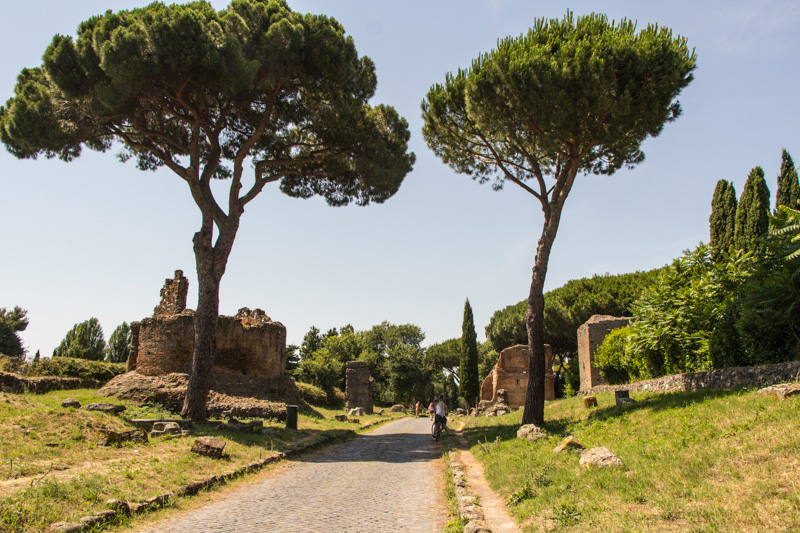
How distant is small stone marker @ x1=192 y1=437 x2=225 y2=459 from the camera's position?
8906 mm

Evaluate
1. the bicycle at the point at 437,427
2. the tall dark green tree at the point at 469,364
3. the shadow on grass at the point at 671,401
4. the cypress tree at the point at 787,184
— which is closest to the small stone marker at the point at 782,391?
the shadow on grass at the point at 671,401

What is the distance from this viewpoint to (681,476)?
507 centimetres

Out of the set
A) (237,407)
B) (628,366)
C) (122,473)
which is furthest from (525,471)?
(237,407)

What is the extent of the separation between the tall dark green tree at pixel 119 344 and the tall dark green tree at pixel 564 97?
127 feet

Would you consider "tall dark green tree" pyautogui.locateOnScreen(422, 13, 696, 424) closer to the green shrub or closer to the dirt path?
the dirt path

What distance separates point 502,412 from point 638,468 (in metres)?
17.0

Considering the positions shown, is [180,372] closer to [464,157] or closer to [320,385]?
[464,157]

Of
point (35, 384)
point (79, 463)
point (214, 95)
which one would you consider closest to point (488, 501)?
point (79, 463)

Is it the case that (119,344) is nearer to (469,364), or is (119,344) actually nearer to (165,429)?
(469,364)

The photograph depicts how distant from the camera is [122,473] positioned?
697 centimetres

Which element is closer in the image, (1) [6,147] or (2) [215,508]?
(2) [215,508]

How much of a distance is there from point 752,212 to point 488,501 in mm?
→ 20608

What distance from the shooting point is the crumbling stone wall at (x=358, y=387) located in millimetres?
30594

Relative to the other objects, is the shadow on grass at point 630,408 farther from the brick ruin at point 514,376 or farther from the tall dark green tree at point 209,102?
the brick ruin at point 514,376
